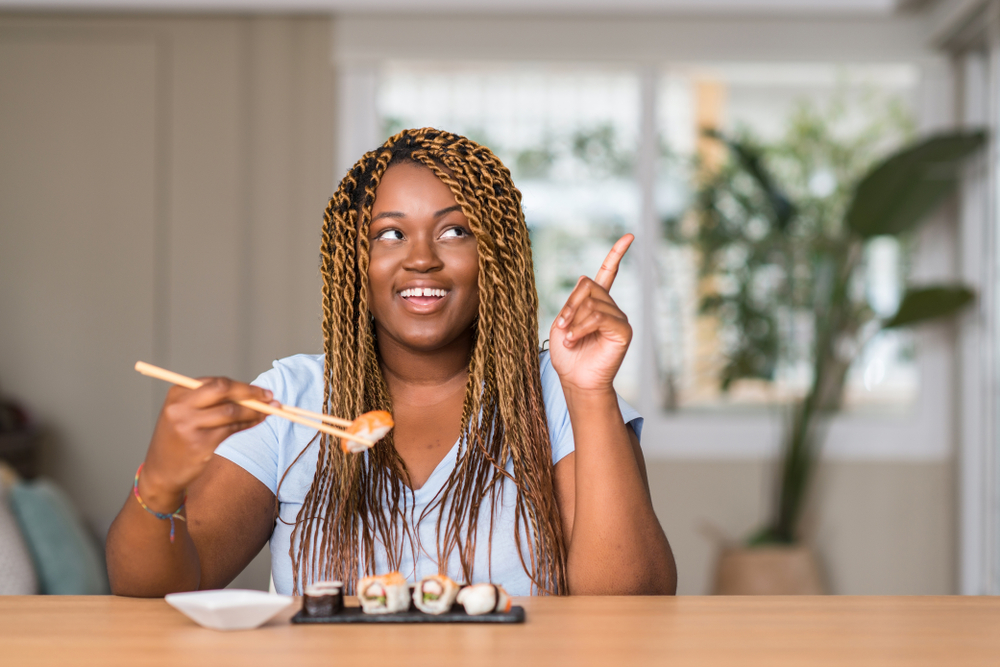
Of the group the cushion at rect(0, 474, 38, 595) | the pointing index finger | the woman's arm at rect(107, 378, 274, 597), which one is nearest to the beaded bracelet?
the woman's arm at rect(107, 378, 274, 597)

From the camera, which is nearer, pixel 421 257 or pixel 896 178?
pixel 421 257

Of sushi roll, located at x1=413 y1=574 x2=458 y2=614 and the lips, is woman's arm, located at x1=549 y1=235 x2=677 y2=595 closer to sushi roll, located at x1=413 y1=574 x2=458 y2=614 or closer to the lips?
the lips

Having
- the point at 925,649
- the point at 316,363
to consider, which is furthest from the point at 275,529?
the point at 925,649

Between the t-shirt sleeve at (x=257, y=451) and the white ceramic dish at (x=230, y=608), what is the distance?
1.46 feet

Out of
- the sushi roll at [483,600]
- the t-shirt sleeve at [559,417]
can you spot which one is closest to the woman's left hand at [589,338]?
the t-shirt sleeve at [559,417]

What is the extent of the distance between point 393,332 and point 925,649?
84 centimetres

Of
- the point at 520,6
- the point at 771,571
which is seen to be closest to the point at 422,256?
the point at 771,571

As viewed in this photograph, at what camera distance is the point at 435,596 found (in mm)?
903

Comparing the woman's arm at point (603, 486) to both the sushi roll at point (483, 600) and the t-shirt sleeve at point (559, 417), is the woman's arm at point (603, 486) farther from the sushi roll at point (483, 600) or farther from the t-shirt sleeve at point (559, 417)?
the sushi roll at point (483, 600)

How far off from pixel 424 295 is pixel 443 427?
0.71 ft

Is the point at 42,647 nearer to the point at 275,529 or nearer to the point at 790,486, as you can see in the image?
the point at 275,529

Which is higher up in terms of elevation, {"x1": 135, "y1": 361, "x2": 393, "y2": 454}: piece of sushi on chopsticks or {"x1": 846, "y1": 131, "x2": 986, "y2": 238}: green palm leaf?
{"x1": 846, "y1": 131, "x2": 986, "y2": 238}: green palm leaf

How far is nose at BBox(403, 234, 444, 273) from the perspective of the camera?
131 cm

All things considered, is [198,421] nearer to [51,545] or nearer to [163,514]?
[163,514]
